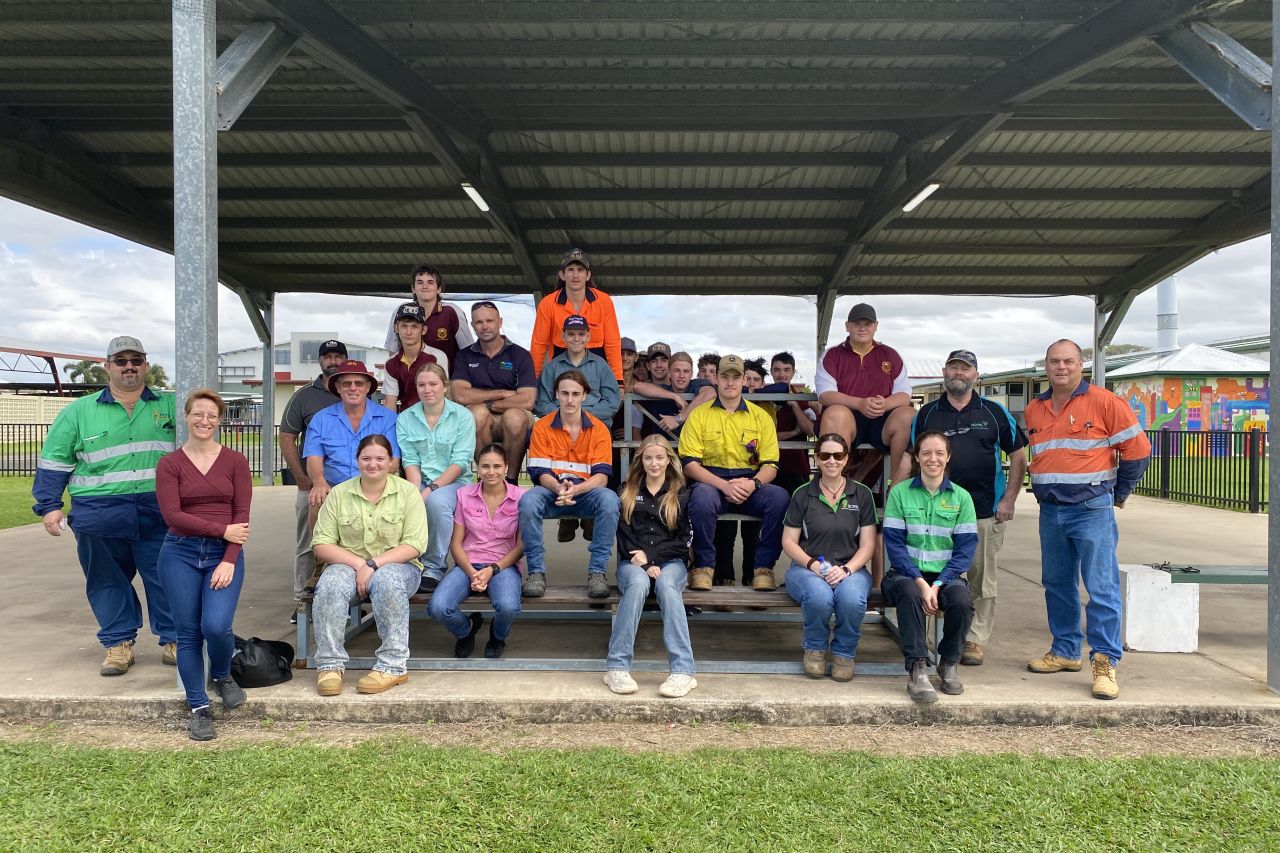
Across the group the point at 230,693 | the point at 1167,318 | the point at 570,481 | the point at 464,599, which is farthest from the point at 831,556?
the point at 1167,318

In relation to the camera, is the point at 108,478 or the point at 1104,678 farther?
the point at 108,478

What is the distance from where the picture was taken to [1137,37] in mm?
5621

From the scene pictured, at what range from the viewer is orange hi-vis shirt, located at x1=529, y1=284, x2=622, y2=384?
5.53 m

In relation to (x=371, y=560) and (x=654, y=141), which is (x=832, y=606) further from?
(x=654, y=141)

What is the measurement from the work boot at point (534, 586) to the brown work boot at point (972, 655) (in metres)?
2.56

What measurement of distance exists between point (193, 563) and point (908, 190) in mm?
9043

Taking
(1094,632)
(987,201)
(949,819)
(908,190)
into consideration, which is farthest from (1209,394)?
(949,819)

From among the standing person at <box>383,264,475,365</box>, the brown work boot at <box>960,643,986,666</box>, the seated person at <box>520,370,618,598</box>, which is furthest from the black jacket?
the standing person at <box>383,264,475,365</box>

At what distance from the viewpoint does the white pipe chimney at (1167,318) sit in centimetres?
4659

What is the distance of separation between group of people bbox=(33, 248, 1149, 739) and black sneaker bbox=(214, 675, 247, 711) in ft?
0.08

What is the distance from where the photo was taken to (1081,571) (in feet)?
14.4

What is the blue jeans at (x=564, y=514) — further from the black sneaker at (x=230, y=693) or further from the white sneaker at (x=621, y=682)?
the black sneaker at (x=230, y=693)

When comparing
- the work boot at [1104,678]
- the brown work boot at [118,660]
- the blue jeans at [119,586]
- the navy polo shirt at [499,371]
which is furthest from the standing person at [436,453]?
the work boot at [1104,678]

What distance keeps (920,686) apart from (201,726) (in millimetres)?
3572
